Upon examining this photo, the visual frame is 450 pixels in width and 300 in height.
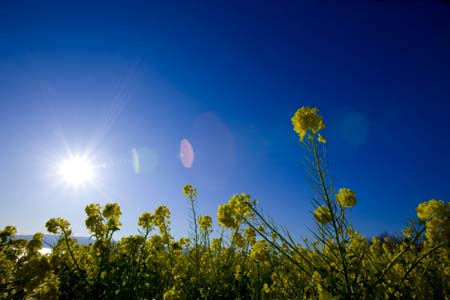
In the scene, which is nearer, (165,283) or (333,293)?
(333,293)

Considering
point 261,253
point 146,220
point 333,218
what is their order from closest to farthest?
point 333,218 < point 261,253 < point 146,220

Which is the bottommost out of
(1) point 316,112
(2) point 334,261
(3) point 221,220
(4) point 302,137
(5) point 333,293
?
(5) point 333,293

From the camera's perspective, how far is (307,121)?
241 cm

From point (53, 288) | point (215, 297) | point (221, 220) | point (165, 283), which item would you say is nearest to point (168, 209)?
point (165, 283)

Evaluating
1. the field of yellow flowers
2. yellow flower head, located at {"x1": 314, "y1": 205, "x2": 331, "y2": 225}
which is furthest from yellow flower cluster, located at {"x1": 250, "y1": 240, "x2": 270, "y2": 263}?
yellow flower head, located at {"x1": 314, "y1": 205, "x2": 331, "y2": 225}

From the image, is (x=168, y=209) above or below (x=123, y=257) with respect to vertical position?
above

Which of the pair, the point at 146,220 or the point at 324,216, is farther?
the point at 146,220

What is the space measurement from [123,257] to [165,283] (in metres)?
1.27

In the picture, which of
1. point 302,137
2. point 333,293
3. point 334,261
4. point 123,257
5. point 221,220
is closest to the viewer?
point 333,293

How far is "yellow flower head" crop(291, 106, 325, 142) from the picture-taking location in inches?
94.1

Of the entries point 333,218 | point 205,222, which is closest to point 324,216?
point 333,218

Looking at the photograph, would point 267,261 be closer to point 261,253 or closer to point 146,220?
point 261,253

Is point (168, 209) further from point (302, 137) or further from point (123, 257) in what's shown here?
point (302, 137)

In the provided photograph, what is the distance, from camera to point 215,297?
4344 millimetres
